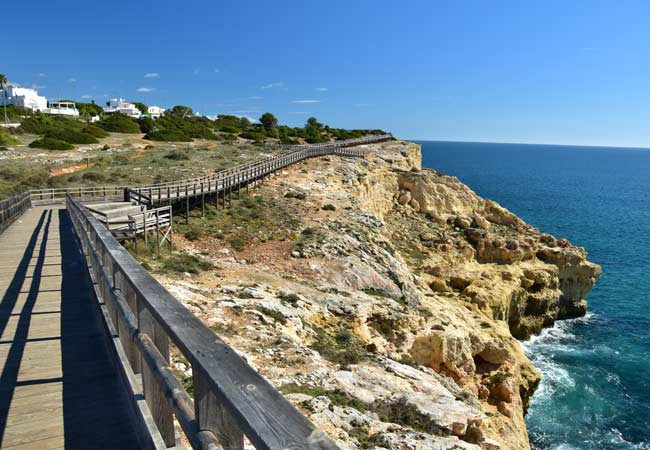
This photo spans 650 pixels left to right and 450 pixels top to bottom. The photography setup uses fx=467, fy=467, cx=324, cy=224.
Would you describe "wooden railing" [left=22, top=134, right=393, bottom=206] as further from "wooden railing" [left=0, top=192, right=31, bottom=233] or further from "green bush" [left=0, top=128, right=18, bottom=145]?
"green bush" [left=0, top=128, right=18, bottom=145]

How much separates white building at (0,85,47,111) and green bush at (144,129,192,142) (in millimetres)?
64483

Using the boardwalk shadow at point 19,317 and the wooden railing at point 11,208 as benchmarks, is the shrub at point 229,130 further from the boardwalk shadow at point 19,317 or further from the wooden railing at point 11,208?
the boardwalk shadow at point 19,317

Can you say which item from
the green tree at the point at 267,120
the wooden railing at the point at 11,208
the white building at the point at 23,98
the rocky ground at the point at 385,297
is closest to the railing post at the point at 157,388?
the rocky ground at the point at 385,297

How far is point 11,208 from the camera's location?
1995 cm

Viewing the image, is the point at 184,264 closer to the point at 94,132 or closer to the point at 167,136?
the point at 94,132

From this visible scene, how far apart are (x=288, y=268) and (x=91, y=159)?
33277mm

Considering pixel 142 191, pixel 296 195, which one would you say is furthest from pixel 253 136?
pixel 142 191

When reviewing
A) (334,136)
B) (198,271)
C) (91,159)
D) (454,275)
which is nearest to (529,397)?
(454,275)

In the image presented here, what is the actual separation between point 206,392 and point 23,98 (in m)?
139

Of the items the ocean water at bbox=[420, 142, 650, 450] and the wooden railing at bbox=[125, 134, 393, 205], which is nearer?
the ocean water at bbox=[420, 142, 650, 450]

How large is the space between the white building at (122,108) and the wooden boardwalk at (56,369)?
11891 centimetres

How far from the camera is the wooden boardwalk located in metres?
4.22

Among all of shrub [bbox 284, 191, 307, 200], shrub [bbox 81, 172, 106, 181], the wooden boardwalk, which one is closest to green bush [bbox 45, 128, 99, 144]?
shrub [bbox 81, 172, 106, 181]

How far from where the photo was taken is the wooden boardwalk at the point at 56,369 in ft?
13.9
